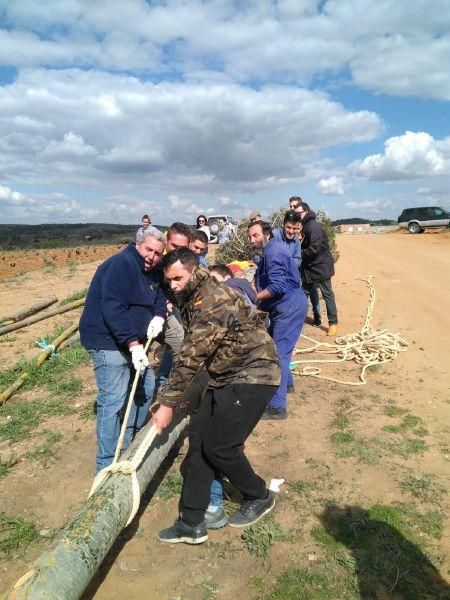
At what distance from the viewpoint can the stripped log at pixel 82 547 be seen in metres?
2.01

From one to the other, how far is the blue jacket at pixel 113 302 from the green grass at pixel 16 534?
1.31 metres

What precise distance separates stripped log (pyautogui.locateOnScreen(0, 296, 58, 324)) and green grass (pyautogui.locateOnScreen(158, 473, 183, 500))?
6.78m

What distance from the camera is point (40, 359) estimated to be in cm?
659

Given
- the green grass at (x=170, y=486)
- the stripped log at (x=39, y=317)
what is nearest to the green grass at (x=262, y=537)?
the green grass at (x=170, y=486)

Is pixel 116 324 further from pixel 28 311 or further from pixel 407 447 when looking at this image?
pixel 28 311

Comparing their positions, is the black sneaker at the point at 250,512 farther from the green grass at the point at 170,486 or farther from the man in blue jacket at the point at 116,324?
the man in blue jacket at the point at 116,324

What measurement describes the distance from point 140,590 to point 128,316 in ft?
5.70

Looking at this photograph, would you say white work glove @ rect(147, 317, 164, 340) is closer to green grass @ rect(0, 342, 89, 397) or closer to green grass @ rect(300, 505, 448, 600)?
green grass @ rect(300, 505, 448, 600)

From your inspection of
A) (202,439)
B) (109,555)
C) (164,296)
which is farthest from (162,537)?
(164,296)

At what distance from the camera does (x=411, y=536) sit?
2914 mm

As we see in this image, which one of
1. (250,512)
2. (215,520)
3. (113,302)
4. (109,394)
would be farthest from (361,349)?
(113,302)

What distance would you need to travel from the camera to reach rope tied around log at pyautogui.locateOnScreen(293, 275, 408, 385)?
5.98 m

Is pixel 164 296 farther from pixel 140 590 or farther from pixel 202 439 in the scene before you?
pixel 140 590

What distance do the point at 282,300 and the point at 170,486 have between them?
2.03m
